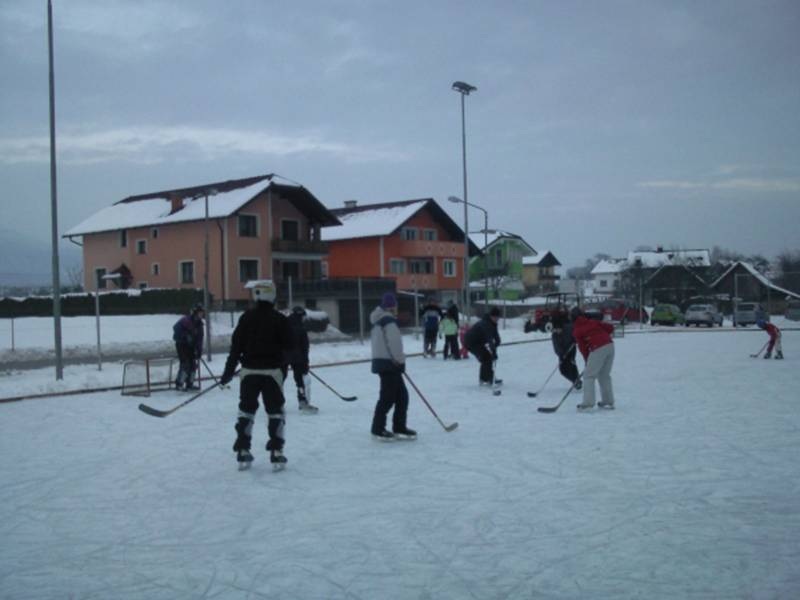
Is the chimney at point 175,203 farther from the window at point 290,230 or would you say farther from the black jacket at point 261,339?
the black jacket at point 261,339

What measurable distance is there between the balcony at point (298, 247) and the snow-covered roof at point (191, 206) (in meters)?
1.63

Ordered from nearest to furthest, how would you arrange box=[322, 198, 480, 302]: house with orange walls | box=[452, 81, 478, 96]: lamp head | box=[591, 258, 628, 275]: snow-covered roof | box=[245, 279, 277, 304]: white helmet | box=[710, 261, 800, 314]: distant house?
box=[245, 279, 277, 304]: white helmet, box=[452, 81, 478, 96]: lamp head, box=[322, 198, 480, 302]: house with orange walls, box=[710, 261, 800, 314]: distant house, box=[591, 258, 628, 275]: snow-covered roof

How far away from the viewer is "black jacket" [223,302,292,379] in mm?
7191

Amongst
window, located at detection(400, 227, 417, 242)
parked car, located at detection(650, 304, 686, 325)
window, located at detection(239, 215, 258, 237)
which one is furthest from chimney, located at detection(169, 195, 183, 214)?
parked car, located at detection(650, 304, 686, 325)

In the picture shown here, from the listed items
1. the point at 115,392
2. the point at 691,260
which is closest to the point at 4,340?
the point at 115,392

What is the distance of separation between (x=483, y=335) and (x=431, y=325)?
7634 mm

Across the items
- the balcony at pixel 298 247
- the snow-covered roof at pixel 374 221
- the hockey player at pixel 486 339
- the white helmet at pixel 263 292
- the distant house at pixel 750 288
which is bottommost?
the hockey player at pixel 486 339

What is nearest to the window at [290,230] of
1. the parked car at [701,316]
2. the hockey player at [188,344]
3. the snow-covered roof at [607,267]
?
the parked car at [701,316]

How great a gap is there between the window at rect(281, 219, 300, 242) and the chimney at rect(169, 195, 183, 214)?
5416mm

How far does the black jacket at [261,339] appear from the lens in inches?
283

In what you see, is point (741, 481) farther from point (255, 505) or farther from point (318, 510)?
point (255, 505)

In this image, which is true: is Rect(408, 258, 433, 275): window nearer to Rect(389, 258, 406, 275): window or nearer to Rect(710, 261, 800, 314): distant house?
Rect(389, 258, 406, 275): window

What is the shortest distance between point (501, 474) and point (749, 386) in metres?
8.29

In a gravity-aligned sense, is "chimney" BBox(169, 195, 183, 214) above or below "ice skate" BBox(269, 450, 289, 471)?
above
